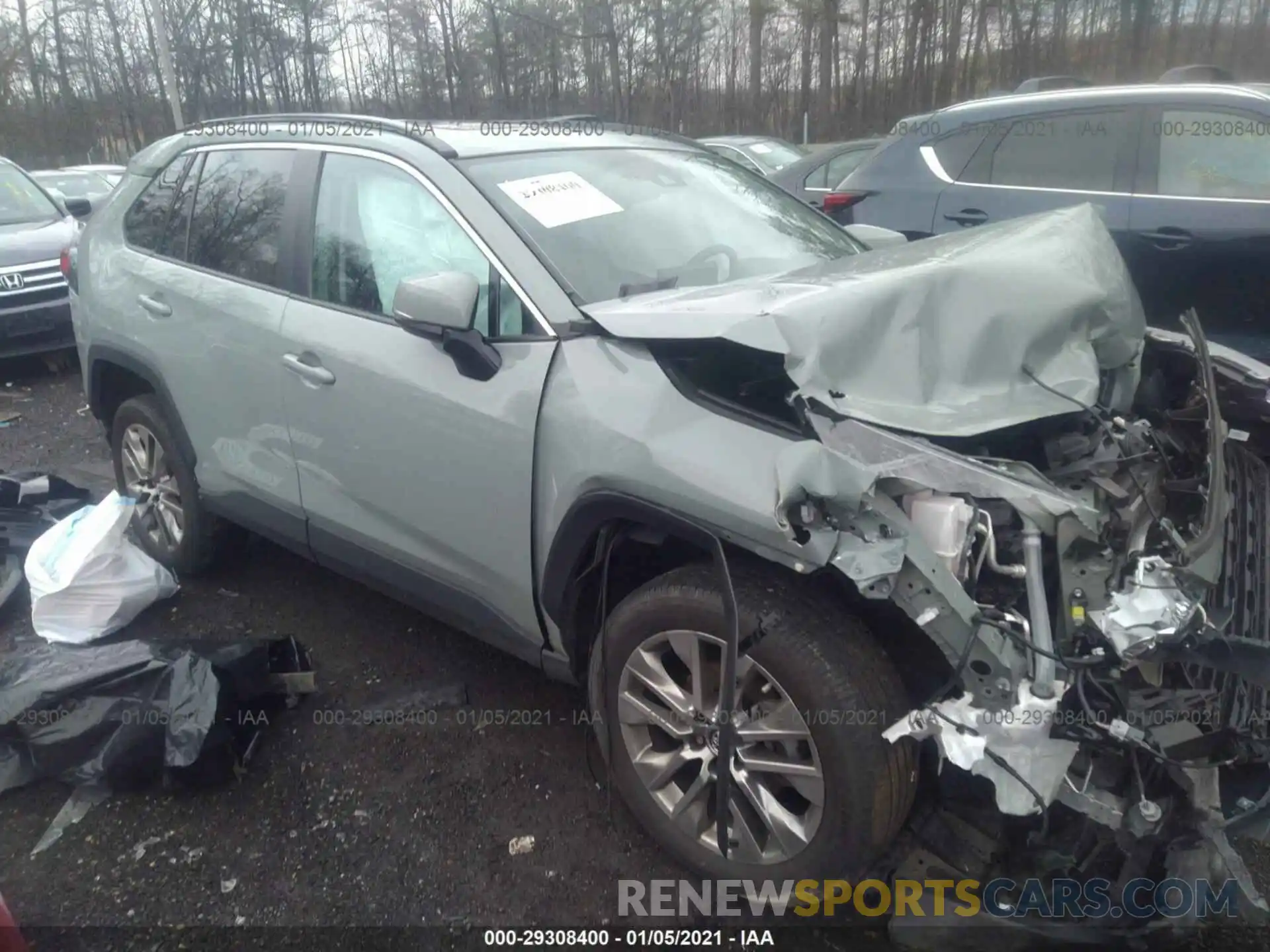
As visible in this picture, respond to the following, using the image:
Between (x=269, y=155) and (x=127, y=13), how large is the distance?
29688 millimetres

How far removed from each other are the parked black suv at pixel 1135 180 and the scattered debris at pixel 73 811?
4.96 m

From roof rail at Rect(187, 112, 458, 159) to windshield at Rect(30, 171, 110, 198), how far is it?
11166 millimetres

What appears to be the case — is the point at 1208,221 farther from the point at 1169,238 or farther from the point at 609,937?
the point at 609,937

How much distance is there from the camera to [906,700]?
80.4 inches

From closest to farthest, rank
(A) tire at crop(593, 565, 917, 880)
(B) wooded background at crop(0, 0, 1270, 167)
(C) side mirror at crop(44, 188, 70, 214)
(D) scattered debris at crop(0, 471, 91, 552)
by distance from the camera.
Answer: (A) tire at crop(593, 565, 917, 880) < (D) scattered debris at crop(0, 471, 91, 552) < (C) side mirror at crop(44, 188, 70, 214) < (B) wooded background at crop(0, 0, 1270, 167)

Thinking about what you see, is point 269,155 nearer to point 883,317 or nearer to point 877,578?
point 883,317

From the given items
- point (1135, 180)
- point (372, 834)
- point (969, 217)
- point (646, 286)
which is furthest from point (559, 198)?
point (1135, 180)

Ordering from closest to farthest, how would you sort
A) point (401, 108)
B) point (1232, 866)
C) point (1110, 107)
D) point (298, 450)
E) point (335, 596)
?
point (1232, 866) → point (298, 450) → point (335, 596) → point (1110, 107) → point (401, 108)

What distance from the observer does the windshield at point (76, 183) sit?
1305 centimetres

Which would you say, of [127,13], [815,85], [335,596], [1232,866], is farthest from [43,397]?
[127,13]

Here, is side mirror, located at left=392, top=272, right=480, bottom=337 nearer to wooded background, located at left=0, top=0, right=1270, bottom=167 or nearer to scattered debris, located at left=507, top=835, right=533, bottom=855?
scattered debris, located at left=507, top=835, right=533, bottom=855

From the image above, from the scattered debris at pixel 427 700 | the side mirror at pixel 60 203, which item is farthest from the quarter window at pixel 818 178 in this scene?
the side mirror at pixel 60 203

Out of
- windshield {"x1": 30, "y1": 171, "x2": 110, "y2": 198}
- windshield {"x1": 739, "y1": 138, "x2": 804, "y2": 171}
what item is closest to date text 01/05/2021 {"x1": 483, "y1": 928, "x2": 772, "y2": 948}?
windshield {"x1": 739, "y1": 138, "x2": 804, "y2": 171}

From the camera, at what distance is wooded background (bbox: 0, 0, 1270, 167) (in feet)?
70.5
